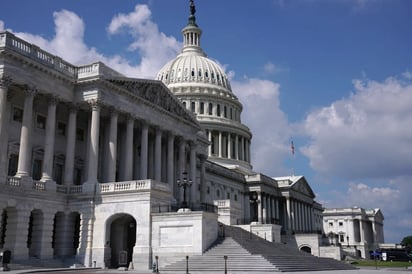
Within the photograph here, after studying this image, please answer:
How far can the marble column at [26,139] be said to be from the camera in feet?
147

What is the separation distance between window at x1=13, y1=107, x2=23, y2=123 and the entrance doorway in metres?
13.1

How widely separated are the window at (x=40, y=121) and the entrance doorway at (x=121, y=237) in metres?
12.1

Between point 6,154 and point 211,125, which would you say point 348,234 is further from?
point 6,154

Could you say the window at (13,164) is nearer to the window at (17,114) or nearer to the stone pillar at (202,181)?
the window at (17,114)

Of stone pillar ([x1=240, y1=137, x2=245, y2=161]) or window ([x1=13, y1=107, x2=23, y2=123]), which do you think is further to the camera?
stone pillar ([x1=240, y1=137, x2=245, y2=161])

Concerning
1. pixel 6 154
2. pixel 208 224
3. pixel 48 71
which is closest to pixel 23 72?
pixel 48 71

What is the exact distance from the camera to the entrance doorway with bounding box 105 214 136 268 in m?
48.8

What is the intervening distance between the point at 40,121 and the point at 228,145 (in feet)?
245

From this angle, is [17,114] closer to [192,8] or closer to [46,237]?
[46,237]

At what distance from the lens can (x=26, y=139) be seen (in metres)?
45.5

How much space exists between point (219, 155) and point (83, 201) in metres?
72.8

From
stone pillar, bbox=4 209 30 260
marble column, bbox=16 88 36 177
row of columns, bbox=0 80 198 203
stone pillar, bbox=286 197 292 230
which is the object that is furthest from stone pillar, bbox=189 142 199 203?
stone pillar, bbox=286 197 292 230

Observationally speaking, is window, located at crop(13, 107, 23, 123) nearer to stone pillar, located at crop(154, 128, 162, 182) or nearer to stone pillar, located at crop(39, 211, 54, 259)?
stone pillar, located at crop(39, 211, 54, 259)

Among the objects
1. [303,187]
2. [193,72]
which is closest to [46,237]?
[193,72]
